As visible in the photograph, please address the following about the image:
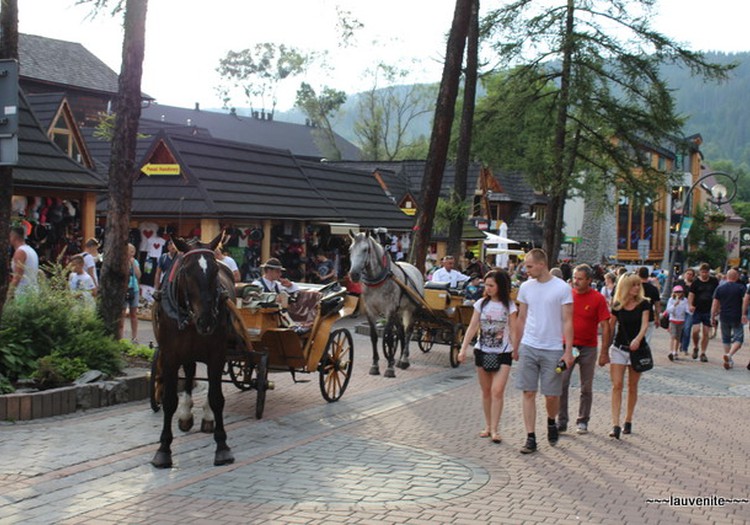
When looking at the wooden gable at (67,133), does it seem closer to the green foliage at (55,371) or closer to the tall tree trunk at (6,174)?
the tall tree trunk at (6,174)

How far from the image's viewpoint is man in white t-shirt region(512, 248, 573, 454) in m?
9.38

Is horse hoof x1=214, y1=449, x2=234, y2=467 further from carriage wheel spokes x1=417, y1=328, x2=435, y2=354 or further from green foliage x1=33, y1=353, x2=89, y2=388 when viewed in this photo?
carriage wheel spokes x1=417, y1=328, x2=435, y2=354

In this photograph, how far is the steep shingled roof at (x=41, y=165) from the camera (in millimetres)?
17469

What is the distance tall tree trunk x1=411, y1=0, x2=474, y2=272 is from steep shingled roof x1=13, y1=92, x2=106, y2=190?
7.65 meters

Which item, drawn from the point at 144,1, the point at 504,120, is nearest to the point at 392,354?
the point at 144,1

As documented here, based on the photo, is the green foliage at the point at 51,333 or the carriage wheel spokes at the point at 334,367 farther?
the carriage wheel spokes at the point at 334,367

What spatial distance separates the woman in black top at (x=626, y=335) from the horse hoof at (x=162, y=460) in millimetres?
5106

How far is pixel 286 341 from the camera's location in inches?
427

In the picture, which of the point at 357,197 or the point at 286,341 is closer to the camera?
the point at 286,341

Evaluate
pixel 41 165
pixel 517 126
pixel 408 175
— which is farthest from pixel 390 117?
pixel 41 165

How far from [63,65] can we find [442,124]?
1352 inches

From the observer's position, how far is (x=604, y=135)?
32094 millimetres

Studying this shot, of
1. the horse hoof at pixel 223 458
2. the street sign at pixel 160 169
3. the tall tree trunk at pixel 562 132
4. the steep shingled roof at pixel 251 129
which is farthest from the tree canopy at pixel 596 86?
the steep shingled roof at pixel 251 129

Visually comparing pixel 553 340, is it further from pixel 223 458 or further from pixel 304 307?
pixel 304 307
